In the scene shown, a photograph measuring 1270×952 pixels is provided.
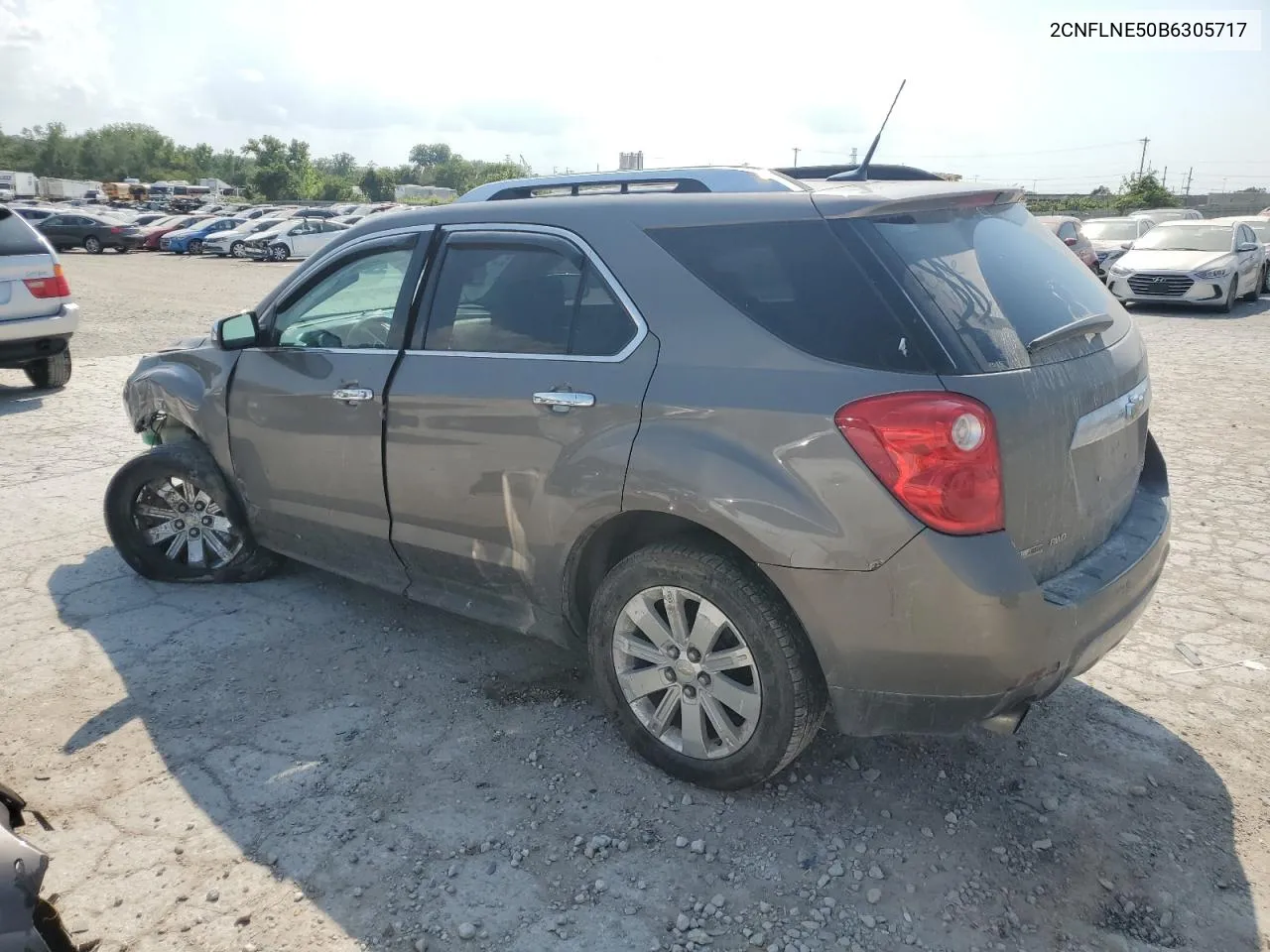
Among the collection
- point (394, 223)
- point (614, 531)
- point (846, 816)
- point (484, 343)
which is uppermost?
point (394, 223)

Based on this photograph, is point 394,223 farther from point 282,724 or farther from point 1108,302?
point 1108,302

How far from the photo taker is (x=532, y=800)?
3.13m

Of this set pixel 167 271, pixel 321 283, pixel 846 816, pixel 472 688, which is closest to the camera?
pixel 846 816

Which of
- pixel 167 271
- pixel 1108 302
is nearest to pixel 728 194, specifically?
pixel 1108 302

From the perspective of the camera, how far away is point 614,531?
3.28 m

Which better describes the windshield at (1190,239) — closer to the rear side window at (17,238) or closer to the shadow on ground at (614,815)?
the shadow on ground at (614,815)

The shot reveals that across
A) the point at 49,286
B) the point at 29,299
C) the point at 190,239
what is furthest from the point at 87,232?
the point at 29,299

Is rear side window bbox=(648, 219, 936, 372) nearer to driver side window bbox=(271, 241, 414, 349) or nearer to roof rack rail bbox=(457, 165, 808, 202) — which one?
roof rack rail bbox=(457, 165, 808, 202)

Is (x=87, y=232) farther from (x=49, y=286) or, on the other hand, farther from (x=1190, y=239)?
(x=1190, y=239)

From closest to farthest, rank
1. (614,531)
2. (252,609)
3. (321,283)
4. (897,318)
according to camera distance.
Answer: (897,318) < (614,531) < (321,283) < (252,609)

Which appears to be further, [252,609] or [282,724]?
[252,609]

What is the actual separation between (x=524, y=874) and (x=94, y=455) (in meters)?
5.82

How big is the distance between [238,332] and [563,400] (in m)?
1.87

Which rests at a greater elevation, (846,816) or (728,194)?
(728,194)
